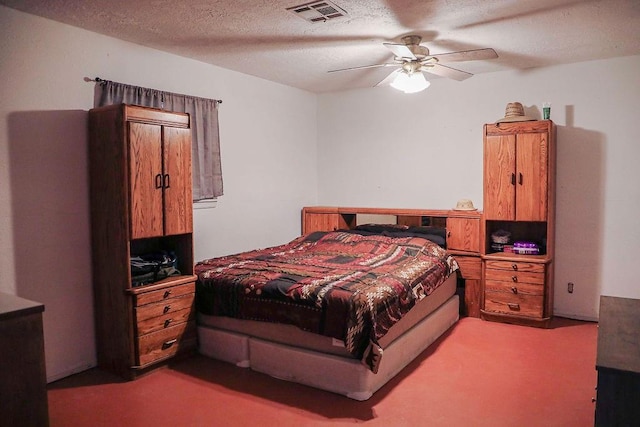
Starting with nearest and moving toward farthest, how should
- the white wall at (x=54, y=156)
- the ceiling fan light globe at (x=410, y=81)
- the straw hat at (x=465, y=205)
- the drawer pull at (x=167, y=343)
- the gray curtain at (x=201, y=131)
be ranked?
the white wall at (x=54, y=156) → the drawer pull at (x=167, y=343) → the ceiling fan light globe at (x=410, y=81) → the gray curtain at (x=201, y=131) → the straw hat at (x=465, y=205)

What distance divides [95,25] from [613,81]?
175 inches

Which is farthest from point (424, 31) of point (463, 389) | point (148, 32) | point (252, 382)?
point (252, 382)

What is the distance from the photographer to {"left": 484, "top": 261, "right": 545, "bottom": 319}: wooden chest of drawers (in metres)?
4.33

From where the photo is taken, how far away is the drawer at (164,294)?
3.30m

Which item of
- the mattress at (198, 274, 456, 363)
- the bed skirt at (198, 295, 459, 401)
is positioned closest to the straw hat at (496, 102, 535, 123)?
the mattress at (198, 274, 456, 363)

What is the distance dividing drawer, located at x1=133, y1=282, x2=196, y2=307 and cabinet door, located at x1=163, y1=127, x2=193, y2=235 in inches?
16.4

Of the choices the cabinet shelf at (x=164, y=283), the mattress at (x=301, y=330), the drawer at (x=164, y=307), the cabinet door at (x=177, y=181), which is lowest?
the mattress at (x=301, y=330)

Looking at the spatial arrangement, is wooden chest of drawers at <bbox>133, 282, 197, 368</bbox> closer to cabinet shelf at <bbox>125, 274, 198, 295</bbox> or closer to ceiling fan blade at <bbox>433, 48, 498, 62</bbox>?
cabinet shelf at <bbox>125, 274, 198, 295</bbox>

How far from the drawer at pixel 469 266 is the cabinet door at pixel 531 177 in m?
0.60

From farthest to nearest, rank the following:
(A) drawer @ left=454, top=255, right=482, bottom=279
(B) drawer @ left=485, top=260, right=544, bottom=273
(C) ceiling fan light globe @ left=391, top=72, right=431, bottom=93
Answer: (A) drawer @ left=454, top=255, right=482, bottom=279 < (B) drawer @ left=485, top=260, right=544, bottom=273 < (C) ceiling fan light globe @ left=391, top=72, right=431, bottom=93

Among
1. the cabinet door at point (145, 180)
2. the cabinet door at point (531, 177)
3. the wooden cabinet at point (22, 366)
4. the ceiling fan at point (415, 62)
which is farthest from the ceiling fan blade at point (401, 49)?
the wooden cabinet at point (22, 366)

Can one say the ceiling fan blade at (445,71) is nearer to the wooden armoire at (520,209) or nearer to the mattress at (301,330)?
the wooden armoire at (520,209)

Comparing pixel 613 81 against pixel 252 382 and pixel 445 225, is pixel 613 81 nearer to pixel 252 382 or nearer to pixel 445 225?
pixel 445 225

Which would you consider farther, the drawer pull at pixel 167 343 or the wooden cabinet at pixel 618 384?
the drawer pull at pixel 167 343
